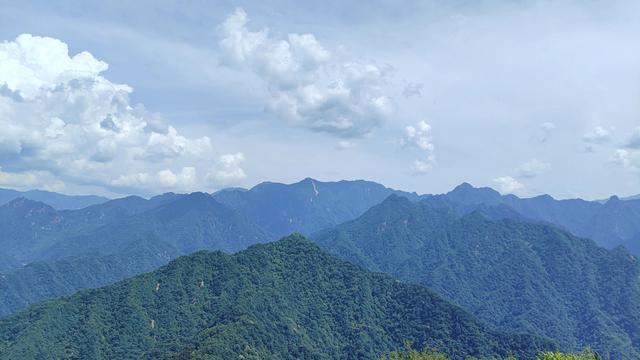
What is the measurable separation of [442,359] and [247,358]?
102888mm

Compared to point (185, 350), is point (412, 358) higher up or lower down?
higher up

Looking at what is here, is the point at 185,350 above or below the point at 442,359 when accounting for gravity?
below

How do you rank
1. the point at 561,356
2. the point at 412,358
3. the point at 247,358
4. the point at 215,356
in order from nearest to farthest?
the point at 561,356
the point at 412,358
the point at 215,356
the point at 247,358

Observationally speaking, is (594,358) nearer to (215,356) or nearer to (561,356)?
(561,356)

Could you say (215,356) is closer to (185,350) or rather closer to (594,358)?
(185,350)

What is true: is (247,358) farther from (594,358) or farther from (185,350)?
(594,358)

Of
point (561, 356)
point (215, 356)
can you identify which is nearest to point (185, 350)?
point (215, 356)

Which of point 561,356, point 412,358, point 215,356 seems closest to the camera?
point 561,356

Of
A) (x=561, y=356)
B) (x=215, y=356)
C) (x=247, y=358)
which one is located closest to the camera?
(x=561, y=356)

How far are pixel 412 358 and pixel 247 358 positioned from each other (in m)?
102

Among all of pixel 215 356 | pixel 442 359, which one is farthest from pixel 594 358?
pixel 215 356

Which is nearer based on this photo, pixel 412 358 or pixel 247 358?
pixel 412 358

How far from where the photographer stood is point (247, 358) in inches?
7859

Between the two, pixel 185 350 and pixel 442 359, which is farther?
pixel 185 350
